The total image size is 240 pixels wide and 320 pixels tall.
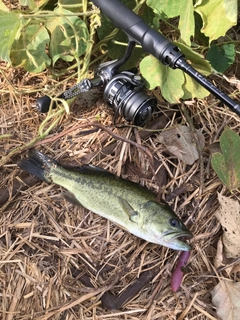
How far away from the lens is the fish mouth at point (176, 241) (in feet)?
6.10

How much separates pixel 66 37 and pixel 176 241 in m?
1.10

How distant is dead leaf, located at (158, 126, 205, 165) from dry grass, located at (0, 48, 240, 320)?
4 centimetres

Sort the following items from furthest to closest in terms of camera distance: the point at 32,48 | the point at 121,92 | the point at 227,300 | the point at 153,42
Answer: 1. the point at 32,48
2. the point at 121,92
3. the point at 227,300
4. the point at 153,42

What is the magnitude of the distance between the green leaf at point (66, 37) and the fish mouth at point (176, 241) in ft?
3.23

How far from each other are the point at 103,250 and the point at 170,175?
49 centimetres

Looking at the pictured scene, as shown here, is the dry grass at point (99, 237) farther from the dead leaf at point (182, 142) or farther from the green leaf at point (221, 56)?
the green leaf at point (221, 56)

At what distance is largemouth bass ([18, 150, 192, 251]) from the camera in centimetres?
190

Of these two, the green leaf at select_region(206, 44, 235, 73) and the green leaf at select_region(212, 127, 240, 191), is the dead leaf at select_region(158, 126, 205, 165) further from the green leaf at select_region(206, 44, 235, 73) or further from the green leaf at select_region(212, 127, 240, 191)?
the green leaf at select_region(206, 44, 235, 73)

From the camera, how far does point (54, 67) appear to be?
7.70 feet

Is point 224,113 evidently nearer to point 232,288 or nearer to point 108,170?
point 108,170

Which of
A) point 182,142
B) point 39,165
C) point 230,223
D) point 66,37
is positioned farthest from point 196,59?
point 39,165

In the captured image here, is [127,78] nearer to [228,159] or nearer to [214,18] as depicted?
[214,18]

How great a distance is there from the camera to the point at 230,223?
2010mm

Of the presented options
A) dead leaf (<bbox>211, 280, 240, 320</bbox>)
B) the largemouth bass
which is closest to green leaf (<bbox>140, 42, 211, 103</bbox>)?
the largemouth bass
